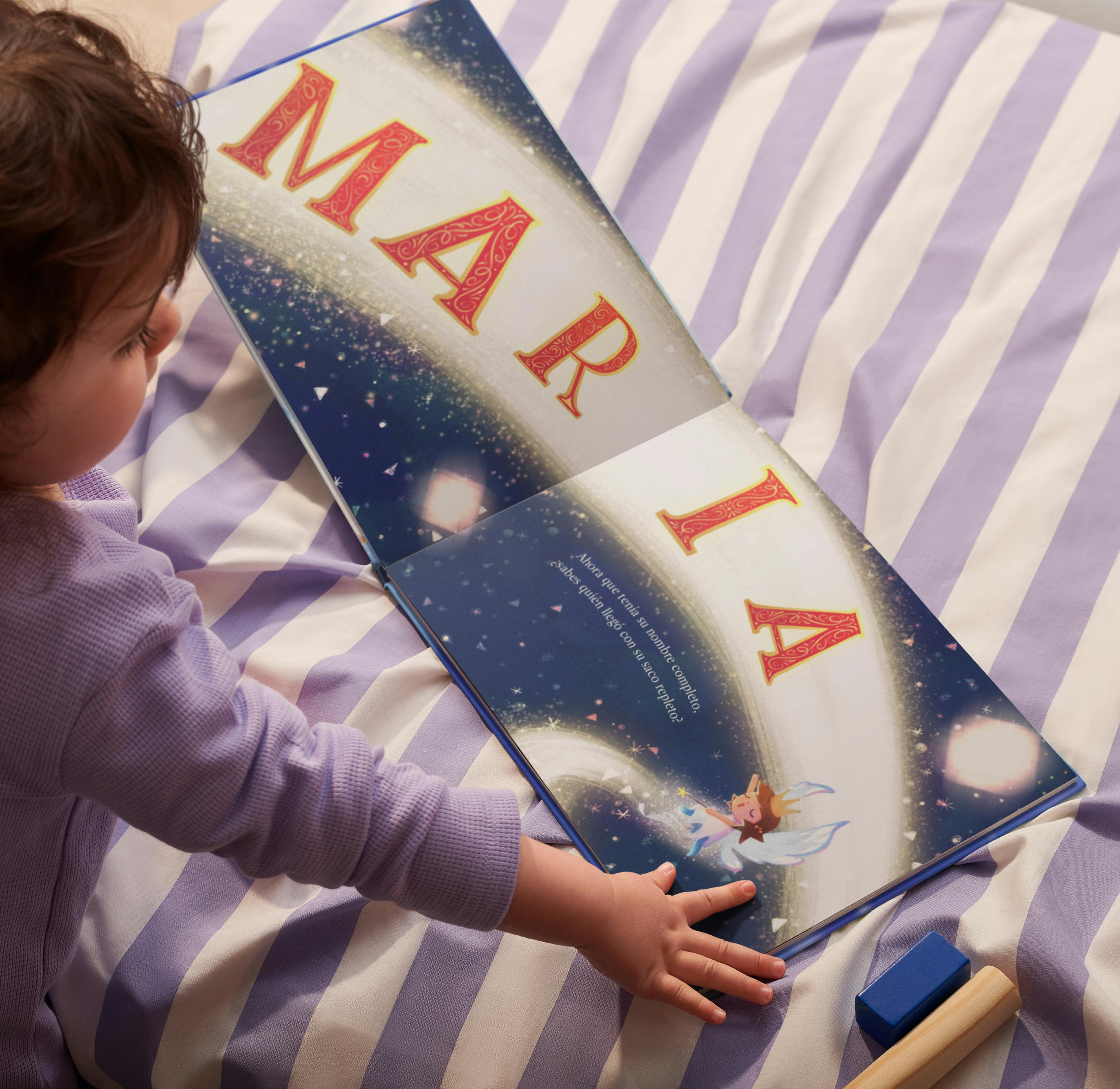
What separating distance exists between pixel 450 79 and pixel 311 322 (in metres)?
0.24

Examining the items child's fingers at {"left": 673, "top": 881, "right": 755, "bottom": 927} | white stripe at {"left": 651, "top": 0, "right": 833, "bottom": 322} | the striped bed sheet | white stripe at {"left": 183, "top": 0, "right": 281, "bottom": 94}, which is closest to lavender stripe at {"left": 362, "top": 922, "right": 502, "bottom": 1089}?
the striped bed sheet

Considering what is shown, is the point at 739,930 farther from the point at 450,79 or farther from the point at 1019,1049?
the point at 450,79

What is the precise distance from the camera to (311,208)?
747mm

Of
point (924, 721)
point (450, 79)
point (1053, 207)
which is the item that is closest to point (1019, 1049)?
point (924, 721)

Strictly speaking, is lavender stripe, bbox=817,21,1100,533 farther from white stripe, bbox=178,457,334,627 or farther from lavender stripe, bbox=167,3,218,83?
lavender stripe, bbox=167,3,218,83

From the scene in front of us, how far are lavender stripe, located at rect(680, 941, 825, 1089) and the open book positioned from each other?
1.3 inches

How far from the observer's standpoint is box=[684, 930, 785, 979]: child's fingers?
0.53 metres

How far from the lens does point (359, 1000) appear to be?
1.76 feet

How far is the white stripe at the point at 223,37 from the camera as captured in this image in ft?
2.78

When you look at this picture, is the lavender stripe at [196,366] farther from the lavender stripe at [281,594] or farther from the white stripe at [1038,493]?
the white stripe at [1038,493]

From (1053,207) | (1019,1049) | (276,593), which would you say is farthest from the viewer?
(1053,207)

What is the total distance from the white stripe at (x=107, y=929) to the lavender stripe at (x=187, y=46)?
622 millimetres

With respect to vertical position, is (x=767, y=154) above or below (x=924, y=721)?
above

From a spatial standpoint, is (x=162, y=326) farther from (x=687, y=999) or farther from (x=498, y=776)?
(x=687, y=999)
